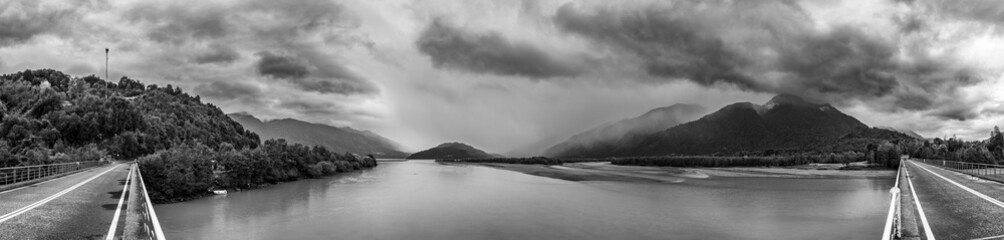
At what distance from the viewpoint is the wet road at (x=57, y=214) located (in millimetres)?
16609

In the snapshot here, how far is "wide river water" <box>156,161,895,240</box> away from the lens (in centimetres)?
3719

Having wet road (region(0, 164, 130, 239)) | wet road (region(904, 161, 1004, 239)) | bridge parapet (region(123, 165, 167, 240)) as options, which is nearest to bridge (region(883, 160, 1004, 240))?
wet road (region(904, 161, 1004, 239))

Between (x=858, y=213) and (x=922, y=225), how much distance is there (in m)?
30.8

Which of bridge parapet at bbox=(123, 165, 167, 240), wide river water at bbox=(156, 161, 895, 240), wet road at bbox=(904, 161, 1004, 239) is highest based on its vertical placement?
bridge parapet at bbox=(123, 165, 167, 240)

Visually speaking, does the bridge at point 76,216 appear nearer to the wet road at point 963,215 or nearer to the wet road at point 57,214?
the wet road at point 57,214

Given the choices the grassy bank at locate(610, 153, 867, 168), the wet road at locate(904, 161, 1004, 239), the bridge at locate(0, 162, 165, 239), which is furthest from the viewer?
the grassy bank at locate(610, 153, 867, 168)

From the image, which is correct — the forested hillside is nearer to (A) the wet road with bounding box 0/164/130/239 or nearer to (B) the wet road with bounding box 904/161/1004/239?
(A) the wet road with bounding box 0/164/130/239

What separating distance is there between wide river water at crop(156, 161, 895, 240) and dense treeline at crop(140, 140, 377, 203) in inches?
106

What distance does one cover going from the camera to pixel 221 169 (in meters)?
74.5

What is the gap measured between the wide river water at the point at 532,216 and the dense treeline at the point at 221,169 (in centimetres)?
269

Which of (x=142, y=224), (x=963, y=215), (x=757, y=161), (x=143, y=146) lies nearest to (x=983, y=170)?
(x=963, y=215)

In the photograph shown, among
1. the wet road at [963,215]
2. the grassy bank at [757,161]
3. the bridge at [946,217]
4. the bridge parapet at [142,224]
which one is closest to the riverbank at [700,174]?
the grassy bank at [757,161]

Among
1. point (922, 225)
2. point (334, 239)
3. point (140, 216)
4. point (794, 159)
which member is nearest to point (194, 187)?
point (334, 239)

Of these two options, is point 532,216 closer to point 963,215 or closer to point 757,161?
point 963,215
